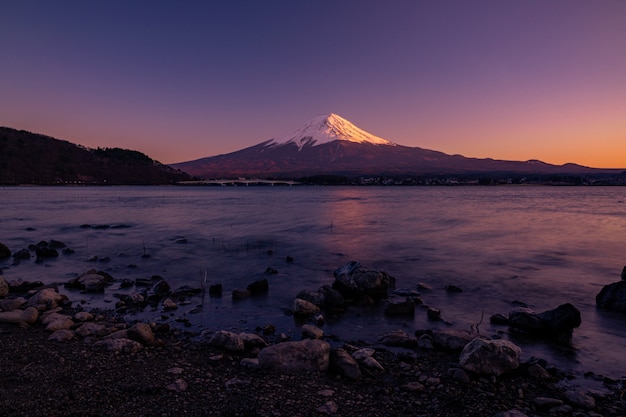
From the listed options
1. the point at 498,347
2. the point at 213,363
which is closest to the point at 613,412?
the point at 498,347

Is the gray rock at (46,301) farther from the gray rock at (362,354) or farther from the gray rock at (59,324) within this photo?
the gray rock at (362,354)

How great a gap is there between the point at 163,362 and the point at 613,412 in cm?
683

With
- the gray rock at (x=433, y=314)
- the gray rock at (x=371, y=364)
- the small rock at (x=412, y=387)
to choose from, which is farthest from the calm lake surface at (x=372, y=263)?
the small rock at (x=412, y=387)

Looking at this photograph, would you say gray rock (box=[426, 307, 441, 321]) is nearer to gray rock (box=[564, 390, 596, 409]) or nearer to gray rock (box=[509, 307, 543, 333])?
gray rock (box=[509, 307, 543, 333])

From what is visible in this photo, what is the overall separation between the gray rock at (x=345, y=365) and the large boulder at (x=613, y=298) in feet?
26.9

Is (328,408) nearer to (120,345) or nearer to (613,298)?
(120,345)

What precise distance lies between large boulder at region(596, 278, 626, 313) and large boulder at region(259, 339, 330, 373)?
8595 millimetres

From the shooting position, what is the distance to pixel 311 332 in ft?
27.4

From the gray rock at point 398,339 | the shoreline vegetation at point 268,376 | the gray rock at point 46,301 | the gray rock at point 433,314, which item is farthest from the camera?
the gray rock at point 46,301

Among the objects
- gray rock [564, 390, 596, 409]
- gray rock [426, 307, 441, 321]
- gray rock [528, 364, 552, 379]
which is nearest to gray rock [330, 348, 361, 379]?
gray rock [528, 364, 552, 379]

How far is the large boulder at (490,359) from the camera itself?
646 centimetres

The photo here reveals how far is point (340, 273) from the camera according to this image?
→ 1220 cm

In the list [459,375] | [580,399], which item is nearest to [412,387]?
[459,375]

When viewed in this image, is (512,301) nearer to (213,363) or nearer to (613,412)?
(613,412)
